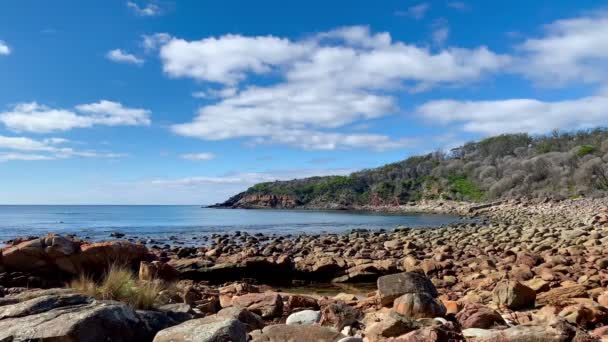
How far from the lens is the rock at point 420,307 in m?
8.07

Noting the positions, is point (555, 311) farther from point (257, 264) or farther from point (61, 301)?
point (257, 264)

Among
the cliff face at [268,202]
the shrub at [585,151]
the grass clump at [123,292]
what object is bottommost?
the grass clump at [123,292]

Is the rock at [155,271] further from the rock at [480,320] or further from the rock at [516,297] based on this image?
the rock at [516,297]

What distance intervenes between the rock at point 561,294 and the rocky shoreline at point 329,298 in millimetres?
21

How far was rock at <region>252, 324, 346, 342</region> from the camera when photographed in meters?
5.80

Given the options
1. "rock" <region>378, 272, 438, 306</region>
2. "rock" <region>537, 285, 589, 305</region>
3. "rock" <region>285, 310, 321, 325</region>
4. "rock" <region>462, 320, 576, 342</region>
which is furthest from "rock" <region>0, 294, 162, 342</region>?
"rock" <region>537, 285, 589, 305</region>

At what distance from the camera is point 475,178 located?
110875 millimetres

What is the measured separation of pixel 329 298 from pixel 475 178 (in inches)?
4194

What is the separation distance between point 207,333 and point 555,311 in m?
6.58

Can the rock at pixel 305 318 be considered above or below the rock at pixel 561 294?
above

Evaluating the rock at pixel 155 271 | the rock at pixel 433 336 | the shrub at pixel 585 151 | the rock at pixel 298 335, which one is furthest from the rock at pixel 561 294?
the shrub at pixel 585 151

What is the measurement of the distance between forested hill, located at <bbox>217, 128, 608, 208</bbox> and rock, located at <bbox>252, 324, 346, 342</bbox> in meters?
69.9

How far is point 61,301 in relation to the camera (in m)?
5.89

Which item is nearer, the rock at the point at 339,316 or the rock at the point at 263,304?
the rock at the point at 339,316
